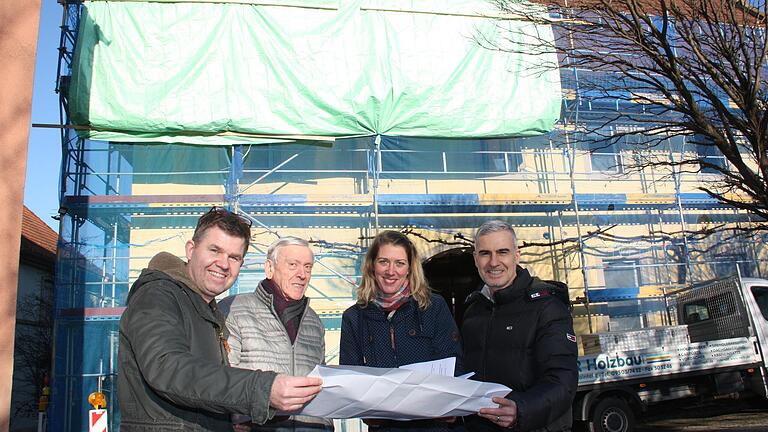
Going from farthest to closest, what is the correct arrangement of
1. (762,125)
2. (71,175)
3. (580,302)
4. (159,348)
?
(580,302) → (71,175) → (762,125) → (159,348)

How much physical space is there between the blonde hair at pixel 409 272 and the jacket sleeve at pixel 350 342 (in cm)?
10

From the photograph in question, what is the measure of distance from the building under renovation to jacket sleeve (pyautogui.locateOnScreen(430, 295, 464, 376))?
7.77 m

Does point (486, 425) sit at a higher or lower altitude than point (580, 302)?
lower

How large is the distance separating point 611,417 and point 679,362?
4.83ft

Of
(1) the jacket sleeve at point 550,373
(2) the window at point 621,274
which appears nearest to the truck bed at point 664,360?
(2) the window at point 621,274

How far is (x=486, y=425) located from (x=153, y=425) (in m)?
1.55

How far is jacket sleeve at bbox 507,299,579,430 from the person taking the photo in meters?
2.65

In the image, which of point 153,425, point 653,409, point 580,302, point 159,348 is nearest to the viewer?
point 159,348

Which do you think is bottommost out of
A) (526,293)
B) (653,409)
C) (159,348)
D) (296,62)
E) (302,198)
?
(653,409)

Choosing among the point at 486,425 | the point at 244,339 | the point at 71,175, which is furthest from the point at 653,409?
the point at 71,175

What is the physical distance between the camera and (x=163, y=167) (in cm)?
1165

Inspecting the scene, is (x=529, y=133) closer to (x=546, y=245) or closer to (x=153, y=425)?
(x=546, y=245)

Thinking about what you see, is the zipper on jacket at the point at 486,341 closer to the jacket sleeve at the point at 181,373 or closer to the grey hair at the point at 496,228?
the grey hair at the point at 496,228

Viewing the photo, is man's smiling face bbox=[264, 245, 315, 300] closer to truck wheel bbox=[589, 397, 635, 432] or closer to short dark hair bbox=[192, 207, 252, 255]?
short dark hair bbox=[192, 207, 252, 255]
